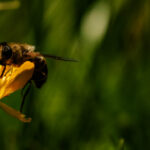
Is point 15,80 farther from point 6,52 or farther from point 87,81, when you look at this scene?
point 87,81

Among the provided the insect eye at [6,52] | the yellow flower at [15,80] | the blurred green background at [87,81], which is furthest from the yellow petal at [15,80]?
the blurred green background at [87,81]

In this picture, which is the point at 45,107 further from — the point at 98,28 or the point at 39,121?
the point at 98,28

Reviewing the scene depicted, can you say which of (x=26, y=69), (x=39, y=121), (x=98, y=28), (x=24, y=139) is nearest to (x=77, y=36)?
(x=98, y=28)

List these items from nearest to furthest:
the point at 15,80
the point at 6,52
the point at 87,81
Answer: the point at 15,80 < the point at 6,52 < the point at 87,81

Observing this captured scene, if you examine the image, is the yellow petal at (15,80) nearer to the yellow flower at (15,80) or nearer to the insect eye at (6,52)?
the yellow flower at (15,80)

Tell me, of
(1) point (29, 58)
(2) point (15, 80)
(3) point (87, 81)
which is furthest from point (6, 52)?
(3) point (87, 81)

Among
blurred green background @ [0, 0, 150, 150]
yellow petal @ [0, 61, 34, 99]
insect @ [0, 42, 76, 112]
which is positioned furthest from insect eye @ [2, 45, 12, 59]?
blurred green background @ [0, 0, 150, 150]

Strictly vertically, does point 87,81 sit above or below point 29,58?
below

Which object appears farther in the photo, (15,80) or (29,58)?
(29,58)

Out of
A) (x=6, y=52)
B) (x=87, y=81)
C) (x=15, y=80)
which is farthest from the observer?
(x=87, y=81)
